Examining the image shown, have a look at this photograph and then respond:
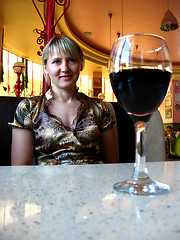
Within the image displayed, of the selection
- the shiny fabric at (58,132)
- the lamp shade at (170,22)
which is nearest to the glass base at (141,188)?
the shiny fabric at (58,132)

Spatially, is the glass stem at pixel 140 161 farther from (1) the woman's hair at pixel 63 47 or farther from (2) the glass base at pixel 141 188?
(1) the woman's hair at pixel 63 47

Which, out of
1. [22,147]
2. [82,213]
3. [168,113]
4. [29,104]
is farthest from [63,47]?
[168,113]

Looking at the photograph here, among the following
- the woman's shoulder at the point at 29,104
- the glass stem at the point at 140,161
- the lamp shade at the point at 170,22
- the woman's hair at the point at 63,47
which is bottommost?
the glass stem at the point at 140,161

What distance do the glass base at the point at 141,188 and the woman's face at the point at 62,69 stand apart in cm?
87

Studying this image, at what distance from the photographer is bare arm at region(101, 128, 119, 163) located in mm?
1272

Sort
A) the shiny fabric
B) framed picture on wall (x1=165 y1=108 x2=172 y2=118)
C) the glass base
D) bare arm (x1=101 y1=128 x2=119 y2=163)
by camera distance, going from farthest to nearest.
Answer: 1. framed picture on wall (x1=165 y1=108 x2=172 y2=118)
2. bare arm (x1=101 y1=128 x2=119 y2=163)
3. the shiny fabric
4. the glass base

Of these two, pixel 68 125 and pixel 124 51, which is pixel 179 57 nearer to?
pixel 68 125

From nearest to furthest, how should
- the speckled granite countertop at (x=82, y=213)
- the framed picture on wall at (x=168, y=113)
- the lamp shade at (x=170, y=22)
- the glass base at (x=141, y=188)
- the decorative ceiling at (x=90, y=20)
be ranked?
the speckled granite countertop at (x=82, y=213)
the glass base at (x=141, y=188)
the lamp shade at (x=170, y=22)
the decorative ceiling at (x=90, y=20)
the framed picture on wall at (x=168, y=113)

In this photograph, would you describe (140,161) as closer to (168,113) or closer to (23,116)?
(23,116)

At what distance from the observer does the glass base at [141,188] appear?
33 cm

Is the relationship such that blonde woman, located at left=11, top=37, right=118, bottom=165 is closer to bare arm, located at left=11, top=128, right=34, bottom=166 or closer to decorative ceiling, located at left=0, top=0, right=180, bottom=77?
bare arm, located at left=11, top=128, right=34, bottom=166

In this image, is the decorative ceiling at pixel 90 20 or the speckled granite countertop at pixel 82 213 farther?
the decorative ceiling at pixel 90 20

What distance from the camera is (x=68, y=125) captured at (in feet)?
3.77

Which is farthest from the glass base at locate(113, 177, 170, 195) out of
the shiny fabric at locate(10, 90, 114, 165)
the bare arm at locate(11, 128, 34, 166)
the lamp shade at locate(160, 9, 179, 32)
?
the lamp shade at locate(160, 9, 179, 32)
